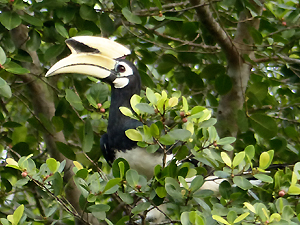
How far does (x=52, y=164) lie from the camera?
123cm

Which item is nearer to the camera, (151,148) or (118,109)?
(151,148)

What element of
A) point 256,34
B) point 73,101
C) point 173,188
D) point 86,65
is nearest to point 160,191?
point 173,188

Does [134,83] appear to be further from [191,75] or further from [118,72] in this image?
[191,75]

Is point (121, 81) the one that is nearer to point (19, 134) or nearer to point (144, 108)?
point (19, 134)

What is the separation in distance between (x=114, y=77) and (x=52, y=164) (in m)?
0.83

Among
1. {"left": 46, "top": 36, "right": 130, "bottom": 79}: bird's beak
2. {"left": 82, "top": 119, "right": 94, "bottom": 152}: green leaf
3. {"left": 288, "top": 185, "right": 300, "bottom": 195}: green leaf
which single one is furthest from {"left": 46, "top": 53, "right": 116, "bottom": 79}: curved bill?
{"left": 288, "top": 185, "right": 300, "bottom": 195}: green leaf

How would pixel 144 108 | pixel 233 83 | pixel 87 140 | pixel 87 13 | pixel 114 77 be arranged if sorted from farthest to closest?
pixel 233 83
pixel 114 77
pixel 87 13
pixel 87 140
pixel 144 108

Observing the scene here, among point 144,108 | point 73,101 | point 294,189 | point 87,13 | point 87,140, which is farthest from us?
point 87,13

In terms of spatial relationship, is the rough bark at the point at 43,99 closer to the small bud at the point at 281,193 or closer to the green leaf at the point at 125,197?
the green leaf at the point at 125,197

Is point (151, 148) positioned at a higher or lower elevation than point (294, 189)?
higher

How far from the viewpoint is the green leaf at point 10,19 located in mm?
1588

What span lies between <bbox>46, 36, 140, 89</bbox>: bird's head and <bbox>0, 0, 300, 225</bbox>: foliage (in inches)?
2.1

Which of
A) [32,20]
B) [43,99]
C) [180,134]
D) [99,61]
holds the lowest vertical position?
[43,99]

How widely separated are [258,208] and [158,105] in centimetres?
38
